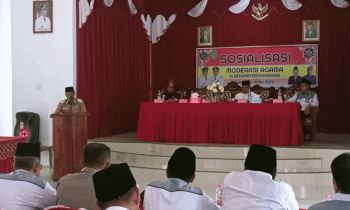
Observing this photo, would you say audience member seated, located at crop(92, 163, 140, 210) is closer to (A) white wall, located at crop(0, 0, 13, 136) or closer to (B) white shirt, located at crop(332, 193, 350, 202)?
(B) white shirt, located at crop(332, 193, 350, 202)

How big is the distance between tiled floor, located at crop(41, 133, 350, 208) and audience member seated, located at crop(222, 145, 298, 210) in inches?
101

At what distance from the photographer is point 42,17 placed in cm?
721

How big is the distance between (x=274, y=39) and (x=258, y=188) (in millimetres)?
7441

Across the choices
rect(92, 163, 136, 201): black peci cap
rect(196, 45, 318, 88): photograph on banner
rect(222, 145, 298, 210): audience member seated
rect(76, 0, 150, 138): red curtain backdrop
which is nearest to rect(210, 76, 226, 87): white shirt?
rect(196, 45, 318, 88): photograph on banner

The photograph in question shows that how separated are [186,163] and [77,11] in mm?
5710

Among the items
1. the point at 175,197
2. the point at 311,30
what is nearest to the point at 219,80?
the point at 311,30

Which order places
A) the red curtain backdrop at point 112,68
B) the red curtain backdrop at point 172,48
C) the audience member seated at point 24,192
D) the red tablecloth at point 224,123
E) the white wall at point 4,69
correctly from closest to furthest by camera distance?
the audience member seated at point 24,192
the white wall at point 4,69
the red tablecloth at point 224,123
the red curtain backdrop at point 112,68
the red curtain backdrop at point 172,48

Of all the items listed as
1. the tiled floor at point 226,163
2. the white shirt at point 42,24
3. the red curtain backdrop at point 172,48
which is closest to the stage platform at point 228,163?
the tiled floor at point 226,163

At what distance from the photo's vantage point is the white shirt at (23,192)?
2320 millimetres

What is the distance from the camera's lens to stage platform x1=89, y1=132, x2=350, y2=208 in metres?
5.45

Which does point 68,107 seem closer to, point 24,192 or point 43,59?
point 43,59

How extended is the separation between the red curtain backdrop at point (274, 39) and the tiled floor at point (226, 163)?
2826 mm

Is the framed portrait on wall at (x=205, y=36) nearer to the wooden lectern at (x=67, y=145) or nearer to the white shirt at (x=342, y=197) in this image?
the wooden lectern at (x=67, y=145)

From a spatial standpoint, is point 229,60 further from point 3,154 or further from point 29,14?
point 3,154
